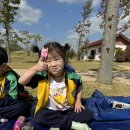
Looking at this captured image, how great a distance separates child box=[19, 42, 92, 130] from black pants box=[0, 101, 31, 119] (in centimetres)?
30

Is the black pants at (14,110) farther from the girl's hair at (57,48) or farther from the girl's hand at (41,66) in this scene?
the girl's hair at (57,48)

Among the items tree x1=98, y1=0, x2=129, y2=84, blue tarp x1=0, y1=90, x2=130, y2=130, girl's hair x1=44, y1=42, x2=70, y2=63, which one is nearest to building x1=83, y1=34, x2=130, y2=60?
tree x1=98, y1=0, x2=129, y2=84

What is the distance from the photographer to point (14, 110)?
13.8ft

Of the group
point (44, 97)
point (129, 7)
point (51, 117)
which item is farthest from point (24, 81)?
point (129, 7)

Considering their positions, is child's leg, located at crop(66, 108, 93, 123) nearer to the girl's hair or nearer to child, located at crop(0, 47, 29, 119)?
child, located at crop(0, 47, 29, 119)

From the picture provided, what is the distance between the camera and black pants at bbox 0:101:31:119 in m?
4.18

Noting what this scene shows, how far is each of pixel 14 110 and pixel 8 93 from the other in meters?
0.25

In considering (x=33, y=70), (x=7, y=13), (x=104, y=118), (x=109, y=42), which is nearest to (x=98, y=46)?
(x=7, y=13)

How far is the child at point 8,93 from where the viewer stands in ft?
13.7

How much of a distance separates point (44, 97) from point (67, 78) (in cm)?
45

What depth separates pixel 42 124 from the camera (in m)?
A: 4.02

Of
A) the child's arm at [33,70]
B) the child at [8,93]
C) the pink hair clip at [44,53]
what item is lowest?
the child at [8,93]

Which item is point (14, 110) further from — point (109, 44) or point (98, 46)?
point (98, 46)

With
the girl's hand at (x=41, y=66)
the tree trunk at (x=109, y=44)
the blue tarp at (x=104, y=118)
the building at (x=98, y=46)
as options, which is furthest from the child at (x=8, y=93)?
the building at (x=98, y=46)
